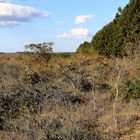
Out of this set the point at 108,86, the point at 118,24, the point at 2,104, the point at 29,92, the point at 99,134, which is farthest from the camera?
the point at 118,24

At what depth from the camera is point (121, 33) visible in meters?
31.0

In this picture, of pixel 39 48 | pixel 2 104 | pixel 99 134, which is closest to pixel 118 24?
pixel 39 48

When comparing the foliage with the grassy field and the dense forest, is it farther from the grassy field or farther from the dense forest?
the dense forest

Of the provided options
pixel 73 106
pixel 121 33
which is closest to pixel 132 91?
pixel 73 106

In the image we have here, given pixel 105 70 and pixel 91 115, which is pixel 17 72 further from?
pixel 91 115

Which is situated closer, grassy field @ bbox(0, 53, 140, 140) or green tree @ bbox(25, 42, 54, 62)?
grassy field @ bbox(0, 53, 140, 140)

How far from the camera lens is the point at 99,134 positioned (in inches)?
527

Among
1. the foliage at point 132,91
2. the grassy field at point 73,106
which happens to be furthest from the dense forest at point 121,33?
the foliage at point 132,91

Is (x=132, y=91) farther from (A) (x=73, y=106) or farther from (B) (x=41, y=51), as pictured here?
(B) (x=41, y=51)

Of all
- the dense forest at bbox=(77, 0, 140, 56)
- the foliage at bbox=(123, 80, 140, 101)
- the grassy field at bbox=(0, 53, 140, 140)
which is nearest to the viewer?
the grassy field at bbox=(0, 53, 140, 140)

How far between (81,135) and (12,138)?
5.76 ft

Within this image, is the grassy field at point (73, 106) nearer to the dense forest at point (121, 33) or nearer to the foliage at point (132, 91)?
the foliage at point (132, 91)

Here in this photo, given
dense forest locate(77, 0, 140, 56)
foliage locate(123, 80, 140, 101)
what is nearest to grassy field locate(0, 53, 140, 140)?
foliage locate(123, 80, 140, 101)

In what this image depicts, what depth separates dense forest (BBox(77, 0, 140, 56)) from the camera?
98.5 feet
